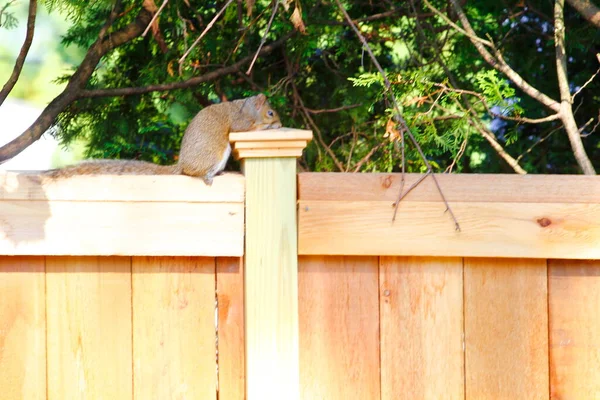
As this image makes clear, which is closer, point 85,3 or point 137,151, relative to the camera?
point 85,3

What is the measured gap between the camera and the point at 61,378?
164 cm

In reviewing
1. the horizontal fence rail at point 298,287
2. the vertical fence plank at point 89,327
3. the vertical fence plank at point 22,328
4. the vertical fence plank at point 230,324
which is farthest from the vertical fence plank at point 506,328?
the vertical fence plank at point 22,328

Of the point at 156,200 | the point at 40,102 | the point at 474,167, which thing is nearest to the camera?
the point at 156,200

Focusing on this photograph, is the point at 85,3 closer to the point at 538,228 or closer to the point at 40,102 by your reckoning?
the point at 538,228

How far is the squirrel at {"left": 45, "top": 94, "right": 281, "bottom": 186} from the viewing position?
1757 millimetres

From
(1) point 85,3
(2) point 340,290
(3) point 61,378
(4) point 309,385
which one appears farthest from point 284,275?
(1) point 85,3

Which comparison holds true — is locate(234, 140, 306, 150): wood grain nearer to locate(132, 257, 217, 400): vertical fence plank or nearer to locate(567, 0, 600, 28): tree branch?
locate(132, 257, 217, 400): vertical fence plank

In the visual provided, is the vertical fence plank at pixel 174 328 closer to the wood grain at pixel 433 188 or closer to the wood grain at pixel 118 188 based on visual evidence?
the wood grain at pixel 118 188

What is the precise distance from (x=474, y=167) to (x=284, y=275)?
2.10 meters

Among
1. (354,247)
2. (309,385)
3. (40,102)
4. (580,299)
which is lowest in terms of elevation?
(309,385)

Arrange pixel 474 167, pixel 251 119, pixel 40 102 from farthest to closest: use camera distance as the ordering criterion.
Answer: pixel 40 102, pixel 474 167, pixel 251 119

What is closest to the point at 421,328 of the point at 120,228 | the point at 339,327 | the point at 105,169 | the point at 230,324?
the point at 339,327

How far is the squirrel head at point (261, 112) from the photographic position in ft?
9.18

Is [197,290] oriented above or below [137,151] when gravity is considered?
below
